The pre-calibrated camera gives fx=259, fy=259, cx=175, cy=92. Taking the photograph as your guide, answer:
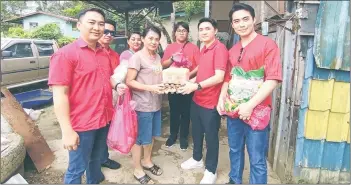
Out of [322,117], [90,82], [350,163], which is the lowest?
[350,163]

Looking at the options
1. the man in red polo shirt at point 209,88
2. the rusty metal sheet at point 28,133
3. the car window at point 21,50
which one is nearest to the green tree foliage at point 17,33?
the car window at point 21,50

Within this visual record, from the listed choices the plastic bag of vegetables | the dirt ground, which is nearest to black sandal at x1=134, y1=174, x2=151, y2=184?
the dirt ground

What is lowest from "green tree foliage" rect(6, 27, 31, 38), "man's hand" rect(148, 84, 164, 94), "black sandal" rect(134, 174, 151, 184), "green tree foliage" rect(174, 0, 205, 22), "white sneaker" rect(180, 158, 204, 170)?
"black sandal" rect(134, 174, 151, 184)

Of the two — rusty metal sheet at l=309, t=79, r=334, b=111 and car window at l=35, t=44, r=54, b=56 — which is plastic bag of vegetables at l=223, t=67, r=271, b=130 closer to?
rusty metal sheet at l=309, t=79, r=334, b=111

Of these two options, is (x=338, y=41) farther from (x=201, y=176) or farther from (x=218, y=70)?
(x=201, y=176)

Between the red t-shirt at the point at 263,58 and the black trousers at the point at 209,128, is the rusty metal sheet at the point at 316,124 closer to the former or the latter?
the red t-shirt at the point at 263,58

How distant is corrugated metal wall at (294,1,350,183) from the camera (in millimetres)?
2473

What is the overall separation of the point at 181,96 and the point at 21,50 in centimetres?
443

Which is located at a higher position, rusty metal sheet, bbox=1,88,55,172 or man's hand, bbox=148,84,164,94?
man's hand, bbox=148,84,164,94

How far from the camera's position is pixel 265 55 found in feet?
6.82

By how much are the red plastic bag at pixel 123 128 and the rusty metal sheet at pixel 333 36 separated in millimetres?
1887

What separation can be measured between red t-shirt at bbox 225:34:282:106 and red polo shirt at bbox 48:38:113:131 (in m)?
1.16

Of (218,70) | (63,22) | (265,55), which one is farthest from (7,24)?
(265,55)

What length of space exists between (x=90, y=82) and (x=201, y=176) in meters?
1.77
